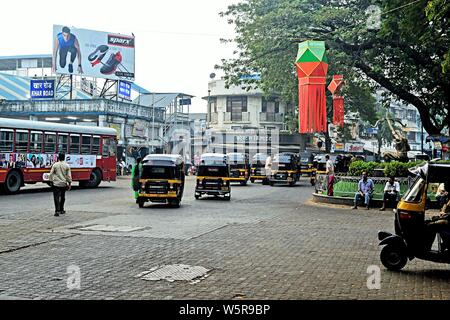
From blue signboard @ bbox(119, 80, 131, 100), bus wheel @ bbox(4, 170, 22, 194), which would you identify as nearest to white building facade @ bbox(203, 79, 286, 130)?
blue signboard @ bbox(119, 80, 131, 100)

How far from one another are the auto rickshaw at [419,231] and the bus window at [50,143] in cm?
1972

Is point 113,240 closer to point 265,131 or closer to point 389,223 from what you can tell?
point 389,223

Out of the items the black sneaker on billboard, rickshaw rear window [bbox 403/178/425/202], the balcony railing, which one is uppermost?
the black sneaker on billboard

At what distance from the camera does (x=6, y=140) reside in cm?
2298

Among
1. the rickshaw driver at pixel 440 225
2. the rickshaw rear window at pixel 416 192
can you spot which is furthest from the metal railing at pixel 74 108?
the rickshaw driver at pixel 440 225

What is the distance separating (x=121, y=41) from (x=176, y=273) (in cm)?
4199

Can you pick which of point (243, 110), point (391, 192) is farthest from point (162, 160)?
point (243, 110)

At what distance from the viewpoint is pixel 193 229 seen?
1350 centimetres

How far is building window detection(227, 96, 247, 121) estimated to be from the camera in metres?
63.3

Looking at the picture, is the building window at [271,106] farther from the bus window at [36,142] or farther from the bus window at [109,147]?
the bus window at [36,142]

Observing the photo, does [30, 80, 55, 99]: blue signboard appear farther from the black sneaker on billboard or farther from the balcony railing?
the balcony railing

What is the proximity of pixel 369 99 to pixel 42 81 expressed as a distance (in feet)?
96.6

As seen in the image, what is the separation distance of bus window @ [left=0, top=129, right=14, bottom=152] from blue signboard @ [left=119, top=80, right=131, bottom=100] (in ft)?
85.8

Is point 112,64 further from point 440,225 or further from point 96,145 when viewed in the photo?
point 440,225
